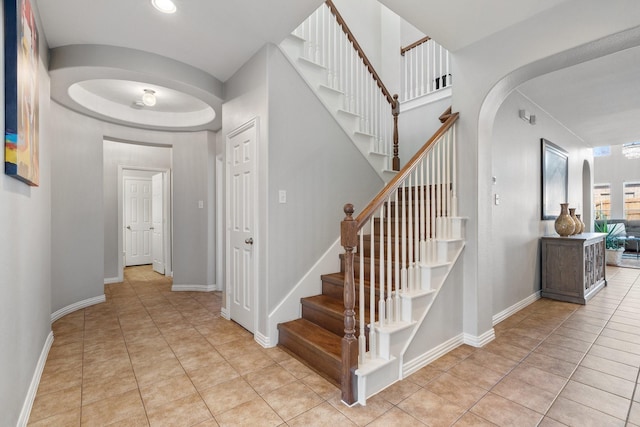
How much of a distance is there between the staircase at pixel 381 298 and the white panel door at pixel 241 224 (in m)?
0.58

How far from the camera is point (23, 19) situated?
1591mm

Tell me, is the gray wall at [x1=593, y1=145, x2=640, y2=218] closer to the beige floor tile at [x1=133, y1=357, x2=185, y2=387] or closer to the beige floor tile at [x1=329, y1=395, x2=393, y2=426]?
A: the beige floor tile at [x1=329, y1=395, x2=393, y2=426]

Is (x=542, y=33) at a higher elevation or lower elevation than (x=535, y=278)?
higher

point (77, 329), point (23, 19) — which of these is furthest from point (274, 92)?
point (77, 329)

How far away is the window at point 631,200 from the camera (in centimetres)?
912

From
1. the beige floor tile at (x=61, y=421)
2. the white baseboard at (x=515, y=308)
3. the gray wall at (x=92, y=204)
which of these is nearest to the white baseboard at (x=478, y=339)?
the white baseboard at (x=515, y=308)

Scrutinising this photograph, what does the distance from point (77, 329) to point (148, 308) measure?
772 millimetres

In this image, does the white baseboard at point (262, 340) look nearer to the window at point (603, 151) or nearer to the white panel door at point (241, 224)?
the white panel door at point (241, 224)

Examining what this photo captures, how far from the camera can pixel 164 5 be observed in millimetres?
2209

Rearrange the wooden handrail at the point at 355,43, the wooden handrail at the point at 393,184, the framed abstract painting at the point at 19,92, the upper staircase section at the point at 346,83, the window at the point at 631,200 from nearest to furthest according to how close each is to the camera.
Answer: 1. the framed abstract painting at the point at 19,92
2. the wooden handrail at the point at 393,184
3. the upper staircase section at the point at 346,83
4. the wooden handrail at the point at 355,43
5. the window at the point at 631,200

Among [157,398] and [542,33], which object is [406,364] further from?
[542,33]

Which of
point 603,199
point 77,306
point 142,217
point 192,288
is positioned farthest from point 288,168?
point 603,199

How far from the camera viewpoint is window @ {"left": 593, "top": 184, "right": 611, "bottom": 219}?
9.56m

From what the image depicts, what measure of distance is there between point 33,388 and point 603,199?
13.5 meters
